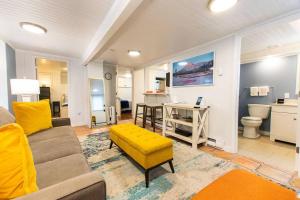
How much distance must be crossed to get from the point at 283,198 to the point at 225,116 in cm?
192

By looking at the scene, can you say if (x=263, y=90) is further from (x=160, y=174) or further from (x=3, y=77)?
(x=3, y=77)

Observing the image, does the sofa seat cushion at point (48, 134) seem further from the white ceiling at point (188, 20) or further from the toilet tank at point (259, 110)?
the toilet tank at point (259, 110)

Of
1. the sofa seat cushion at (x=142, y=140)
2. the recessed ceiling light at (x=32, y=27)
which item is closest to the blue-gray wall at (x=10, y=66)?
the recessed ceiling light at (x=32, y=27)

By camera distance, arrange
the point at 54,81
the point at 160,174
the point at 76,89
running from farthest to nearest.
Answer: the point at 54,81
the point at 76,89
the point at 160,174

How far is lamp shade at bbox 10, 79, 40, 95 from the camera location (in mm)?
2286

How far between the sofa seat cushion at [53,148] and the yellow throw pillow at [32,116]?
410 mm

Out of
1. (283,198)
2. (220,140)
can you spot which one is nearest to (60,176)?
(283,198)

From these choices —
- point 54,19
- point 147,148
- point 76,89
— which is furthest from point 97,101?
point 147,148

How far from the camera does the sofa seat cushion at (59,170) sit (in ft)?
3.11

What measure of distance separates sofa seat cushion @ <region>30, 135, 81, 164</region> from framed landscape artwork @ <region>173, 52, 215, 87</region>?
8.57ft

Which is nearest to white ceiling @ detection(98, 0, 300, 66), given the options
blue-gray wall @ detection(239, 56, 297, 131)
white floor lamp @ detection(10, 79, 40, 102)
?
white floor lamp @ detection(10, 79, 40, 102)

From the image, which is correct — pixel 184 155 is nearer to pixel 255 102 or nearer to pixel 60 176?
pixel 60 176

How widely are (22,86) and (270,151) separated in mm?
4598

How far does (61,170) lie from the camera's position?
1.06 m
